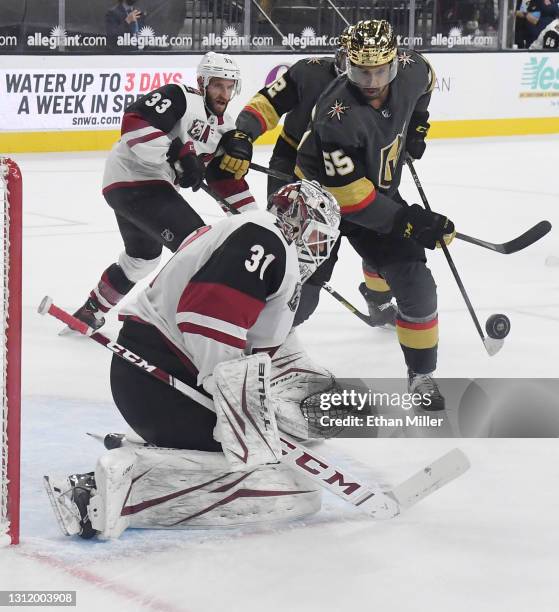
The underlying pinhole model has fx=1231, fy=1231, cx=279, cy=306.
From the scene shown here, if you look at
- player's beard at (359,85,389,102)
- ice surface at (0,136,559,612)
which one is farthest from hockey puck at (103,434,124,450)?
player's beard at (359,85,389,102)

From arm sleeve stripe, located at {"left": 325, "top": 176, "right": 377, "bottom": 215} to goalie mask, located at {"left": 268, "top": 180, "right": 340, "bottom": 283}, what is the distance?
802 millimetres

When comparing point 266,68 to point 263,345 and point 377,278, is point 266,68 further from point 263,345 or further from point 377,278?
point 263,345

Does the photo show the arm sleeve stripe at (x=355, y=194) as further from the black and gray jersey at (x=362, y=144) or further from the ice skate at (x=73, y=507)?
the ice skate at (x=73, y=507)

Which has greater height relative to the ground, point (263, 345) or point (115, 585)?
point (263, 345)

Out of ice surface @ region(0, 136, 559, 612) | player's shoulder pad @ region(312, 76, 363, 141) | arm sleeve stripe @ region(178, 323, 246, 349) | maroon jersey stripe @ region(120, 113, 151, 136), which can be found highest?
player's shoulder pad @ region(312, 76, 363, 141)

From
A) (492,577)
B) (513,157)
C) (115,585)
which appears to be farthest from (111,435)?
(513,157)

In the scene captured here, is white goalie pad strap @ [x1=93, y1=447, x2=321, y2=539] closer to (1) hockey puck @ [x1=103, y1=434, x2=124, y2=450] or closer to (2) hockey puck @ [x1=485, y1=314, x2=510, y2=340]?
(1) hockey puck @ [x1=103, y1=434, x2=124, y2=450]

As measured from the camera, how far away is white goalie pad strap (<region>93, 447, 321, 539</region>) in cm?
234

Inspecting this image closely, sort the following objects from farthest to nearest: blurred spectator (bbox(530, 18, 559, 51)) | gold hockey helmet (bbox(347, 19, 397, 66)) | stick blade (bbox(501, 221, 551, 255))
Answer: blurred spectator (bbox(530, 18, 559, 51))
stick blade (bbox(501, 221, 551, 255))
gold hockey helmet (bbox(347, 19, 397, 66))

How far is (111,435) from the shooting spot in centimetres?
272

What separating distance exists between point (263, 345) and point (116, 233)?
11.6ft

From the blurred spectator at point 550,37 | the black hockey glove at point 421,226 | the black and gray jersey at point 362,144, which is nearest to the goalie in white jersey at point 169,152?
the black and gray jersey at point 362,144

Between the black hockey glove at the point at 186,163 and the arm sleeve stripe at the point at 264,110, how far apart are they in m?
0.28

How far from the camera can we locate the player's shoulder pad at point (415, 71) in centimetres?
339
